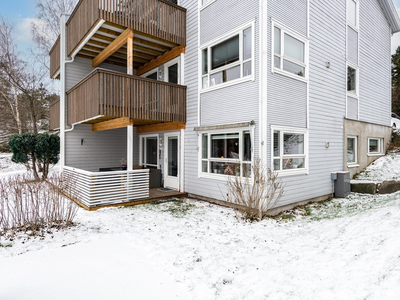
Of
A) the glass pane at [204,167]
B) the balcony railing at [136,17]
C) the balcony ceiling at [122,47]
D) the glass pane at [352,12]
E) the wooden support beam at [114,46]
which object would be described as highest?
the glass pane at [352,12]

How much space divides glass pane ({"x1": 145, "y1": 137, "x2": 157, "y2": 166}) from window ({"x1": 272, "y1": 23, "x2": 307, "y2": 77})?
5.88 m

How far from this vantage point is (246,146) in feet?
21.4

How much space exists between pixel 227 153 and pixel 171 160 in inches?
116

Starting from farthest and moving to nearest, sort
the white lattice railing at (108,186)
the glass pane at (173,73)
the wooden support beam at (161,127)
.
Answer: the glass pane at (173,73) < the wooden support beam at (161,127) < the white lattice railing at (108,186)

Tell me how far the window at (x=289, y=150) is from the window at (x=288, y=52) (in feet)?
5.73

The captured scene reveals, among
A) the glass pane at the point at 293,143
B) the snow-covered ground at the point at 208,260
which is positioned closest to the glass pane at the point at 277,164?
the glass pane at the point at 293,143

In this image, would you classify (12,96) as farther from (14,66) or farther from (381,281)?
(381,281)

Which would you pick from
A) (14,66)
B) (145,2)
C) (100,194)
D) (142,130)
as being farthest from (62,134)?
(14,66)

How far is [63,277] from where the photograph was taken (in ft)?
10.3

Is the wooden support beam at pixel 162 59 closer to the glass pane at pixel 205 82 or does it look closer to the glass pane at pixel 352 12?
the glass pane at pixel 205 82

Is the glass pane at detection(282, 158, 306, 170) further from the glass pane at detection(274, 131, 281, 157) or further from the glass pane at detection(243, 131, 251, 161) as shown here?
the glass pane at detection(243, 131, 251, 161)

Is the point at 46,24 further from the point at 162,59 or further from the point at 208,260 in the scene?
the point at 208,260

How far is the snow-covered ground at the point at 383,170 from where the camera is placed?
9.70 metres

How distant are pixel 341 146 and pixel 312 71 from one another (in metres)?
3.24
